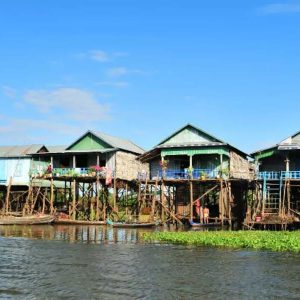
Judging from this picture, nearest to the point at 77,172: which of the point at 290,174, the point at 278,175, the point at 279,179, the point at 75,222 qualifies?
the point at 75,222

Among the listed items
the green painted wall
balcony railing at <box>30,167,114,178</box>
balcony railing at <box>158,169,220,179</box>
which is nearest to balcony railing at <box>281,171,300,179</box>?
balcony railing at <box>158,169,220,179</box>

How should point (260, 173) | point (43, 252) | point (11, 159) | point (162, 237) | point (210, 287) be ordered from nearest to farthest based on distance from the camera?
1. point (210, 287)
2. point (43, 252)
3. point (162, 237)
4. point (260, 173)
5. point (11, 159)

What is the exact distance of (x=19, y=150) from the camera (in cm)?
4312

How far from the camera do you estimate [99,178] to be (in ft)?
126

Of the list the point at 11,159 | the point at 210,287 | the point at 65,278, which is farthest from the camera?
the point at 11,159

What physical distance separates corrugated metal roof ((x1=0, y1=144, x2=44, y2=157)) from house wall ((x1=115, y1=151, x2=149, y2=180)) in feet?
25.4

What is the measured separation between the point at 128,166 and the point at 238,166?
8567 mm

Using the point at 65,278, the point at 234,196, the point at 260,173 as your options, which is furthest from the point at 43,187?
the point at 65,278

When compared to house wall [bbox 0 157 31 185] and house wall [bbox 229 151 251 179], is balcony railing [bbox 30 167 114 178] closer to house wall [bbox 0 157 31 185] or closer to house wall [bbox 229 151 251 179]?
house wall [bbox 0 157 31 185]

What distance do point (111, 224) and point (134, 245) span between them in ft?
39.1

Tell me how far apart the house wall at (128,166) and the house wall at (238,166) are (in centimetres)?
711

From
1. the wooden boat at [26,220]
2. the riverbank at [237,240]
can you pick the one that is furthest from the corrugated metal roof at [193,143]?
the riverbank at [237,240]

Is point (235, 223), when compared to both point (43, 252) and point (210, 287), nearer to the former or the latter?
point (43, 252)

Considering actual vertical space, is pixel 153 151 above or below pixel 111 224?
above
